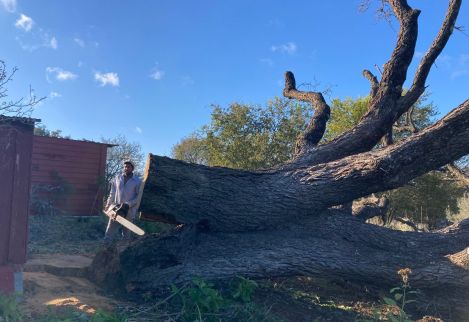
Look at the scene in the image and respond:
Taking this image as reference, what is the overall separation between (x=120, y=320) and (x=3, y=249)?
5.92ft

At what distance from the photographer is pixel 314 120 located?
889 cm

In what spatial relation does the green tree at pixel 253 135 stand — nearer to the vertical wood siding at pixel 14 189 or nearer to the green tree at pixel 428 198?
the green tree at pixel 428 198

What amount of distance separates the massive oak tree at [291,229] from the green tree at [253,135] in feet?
24.2

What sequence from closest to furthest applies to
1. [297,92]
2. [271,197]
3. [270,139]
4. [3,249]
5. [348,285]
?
[3,249] → [271,197] → [348,285] → [297,92] → [270,139]

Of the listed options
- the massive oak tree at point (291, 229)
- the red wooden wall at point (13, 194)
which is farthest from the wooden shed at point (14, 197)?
the massive oak tree at point (291, 229)

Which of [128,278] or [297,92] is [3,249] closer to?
[128,278]

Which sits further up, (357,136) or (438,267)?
(357,136)

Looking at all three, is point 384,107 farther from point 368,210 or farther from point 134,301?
point 134,301

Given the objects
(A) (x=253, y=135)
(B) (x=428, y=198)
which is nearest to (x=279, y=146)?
(A) (x=253, y=135)

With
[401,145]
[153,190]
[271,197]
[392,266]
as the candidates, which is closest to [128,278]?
[153,190]

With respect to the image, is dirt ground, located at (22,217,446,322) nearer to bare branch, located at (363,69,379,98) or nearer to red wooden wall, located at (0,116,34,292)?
red wooden wall, located at (0,116,34,292)

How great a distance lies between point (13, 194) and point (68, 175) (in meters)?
9.90

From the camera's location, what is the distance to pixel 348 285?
7.28 m

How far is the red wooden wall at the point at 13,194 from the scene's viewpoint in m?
5.71
